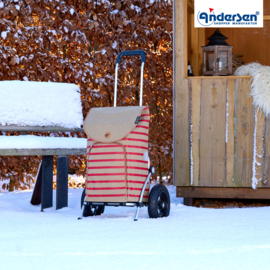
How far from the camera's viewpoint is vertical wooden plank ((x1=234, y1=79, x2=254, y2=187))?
4.28 meters

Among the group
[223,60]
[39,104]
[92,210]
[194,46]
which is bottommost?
[92,210]

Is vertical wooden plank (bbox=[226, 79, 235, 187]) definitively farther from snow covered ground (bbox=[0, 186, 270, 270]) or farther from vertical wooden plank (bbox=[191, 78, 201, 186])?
snow covered ground (bbox=[0, 186, 270, 270])

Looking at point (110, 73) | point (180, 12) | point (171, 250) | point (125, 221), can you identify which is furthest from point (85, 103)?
point (171, 250)

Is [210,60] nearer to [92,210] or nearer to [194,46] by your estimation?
[194,46]

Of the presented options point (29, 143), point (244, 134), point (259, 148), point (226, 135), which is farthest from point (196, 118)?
point (29, 143)

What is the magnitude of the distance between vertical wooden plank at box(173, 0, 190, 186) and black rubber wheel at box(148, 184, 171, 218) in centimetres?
79

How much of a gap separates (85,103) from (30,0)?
1.35 metres

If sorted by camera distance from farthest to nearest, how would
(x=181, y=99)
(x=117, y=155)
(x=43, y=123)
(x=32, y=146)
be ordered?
(x=181, y=99)
(x=43, y=123)
(x=32, y=146)
(x=117, y=155)

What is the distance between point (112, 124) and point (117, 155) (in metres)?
0.22

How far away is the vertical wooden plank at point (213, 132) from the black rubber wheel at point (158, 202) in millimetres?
828

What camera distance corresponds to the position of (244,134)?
14.1 feet

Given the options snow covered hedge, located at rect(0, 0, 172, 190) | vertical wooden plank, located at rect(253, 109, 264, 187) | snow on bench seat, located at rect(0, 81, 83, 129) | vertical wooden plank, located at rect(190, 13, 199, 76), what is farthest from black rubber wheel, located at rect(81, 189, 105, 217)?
snow covered hedge, located at rect(0, 0, 172, 190)

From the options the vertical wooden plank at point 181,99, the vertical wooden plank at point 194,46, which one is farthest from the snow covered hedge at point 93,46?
the vertical wooden plank at point 181,99

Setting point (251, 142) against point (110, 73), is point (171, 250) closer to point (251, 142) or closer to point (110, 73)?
point (251, 142)
